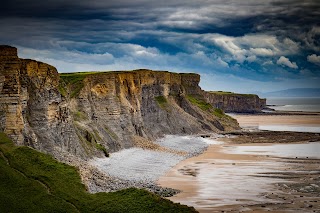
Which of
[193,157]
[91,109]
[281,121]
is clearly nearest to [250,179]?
[193,157]

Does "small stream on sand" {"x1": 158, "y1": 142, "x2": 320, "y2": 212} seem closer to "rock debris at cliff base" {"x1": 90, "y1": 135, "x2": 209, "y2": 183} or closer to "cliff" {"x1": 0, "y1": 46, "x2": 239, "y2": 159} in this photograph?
"rock debris at cliff base" {"x1": 90, "y1": 135, "x2": 209, "y2": 183}

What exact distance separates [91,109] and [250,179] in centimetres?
3064

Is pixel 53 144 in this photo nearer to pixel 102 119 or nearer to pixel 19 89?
pixel 19 89

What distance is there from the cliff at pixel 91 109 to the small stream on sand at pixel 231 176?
12001 mm

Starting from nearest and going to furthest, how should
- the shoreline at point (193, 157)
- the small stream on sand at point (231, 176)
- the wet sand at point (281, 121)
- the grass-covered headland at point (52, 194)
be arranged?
the grass-covered headland at point (52, 194) → the small stream on sand at point (231, 176) → the shoreline at point (193, 157) → the wet sand at point (281, 121)

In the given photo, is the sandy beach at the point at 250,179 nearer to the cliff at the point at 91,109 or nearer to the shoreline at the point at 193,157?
the shoreline at the point at 193,157

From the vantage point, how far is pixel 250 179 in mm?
52219

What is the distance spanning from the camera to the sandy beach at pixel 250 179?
40875mm

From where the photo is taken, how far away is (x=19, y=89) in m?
48.1

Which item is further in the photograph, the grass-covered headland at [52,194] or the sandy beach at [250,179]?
the sandy beach at [250,179]

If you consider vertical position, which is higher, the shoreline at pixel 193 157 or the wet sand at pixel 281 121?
the wet sand at pixel 281 121

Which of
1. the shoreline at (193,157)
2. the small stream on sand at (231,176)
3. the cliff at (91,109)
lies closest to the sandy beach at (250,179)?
the small stream on sand at (231,176)

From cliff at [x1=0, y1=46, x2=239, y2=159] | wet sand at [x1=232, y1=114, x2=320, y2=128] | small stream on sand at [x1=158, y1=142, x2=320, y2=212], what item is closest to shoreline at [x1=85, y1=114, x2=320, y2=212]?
small stream on sand at [x1=158, y1=142, x2=320, y2=212]

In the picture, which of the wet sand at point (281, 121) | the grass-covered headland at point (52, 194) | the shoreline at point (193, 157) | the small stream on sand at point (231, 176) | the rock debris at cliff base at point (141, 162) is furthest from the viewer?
the wet sand at point (281, 121)
